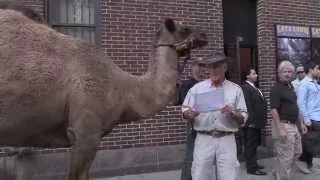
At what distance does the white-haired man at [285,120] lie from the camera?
8.45 m

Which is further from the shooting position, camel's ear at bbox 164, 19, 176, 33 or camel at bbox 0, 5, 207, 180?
camel's ear at bbox 164, 19, 176, 33

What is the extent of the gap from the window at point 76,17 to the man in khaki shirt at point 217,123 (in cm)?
491

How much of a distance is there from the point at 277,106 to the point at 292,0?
512 cm

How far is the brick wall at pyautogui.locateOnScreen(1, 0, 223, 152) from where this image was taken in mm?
10578

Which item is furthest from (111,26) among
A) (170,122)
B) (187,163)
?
(187,163)

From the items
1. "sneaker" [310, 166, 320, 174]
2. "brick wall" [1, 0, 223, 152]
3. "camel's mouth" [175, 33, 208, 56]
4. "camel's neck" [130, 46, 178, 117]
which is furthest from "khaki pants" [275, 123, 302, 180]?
"camel's neck" [130, 46, 178, 117]

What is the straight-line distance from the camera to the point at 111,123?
14.8ft

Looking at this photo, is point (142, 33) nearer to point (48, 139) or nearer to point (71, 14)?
point (71, 14)

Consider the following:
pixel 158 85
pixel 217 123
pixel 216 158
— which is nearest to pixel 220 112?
pixel 217 123

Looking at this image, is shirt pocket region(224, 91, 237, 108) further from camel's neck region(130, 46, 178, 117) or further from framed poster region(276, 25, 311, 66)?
framed poster region(276, 25, 311, 66)

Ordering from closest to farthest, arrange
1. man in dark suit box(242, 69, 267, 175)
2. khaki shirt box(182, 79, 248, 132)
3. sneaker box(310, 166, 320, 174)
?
khaki shirt box(182, 79, 248, 132) < man in dark suit box(242, 69, 267, 175) < sneaker box(310, 166, 320, 174)

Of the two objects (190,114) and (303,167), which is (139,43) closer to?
(303,167)

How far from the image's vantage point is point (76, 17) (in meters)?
10.5

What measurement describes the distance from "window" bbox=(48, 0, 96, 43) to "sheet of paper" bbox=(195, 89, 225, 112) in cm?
488
